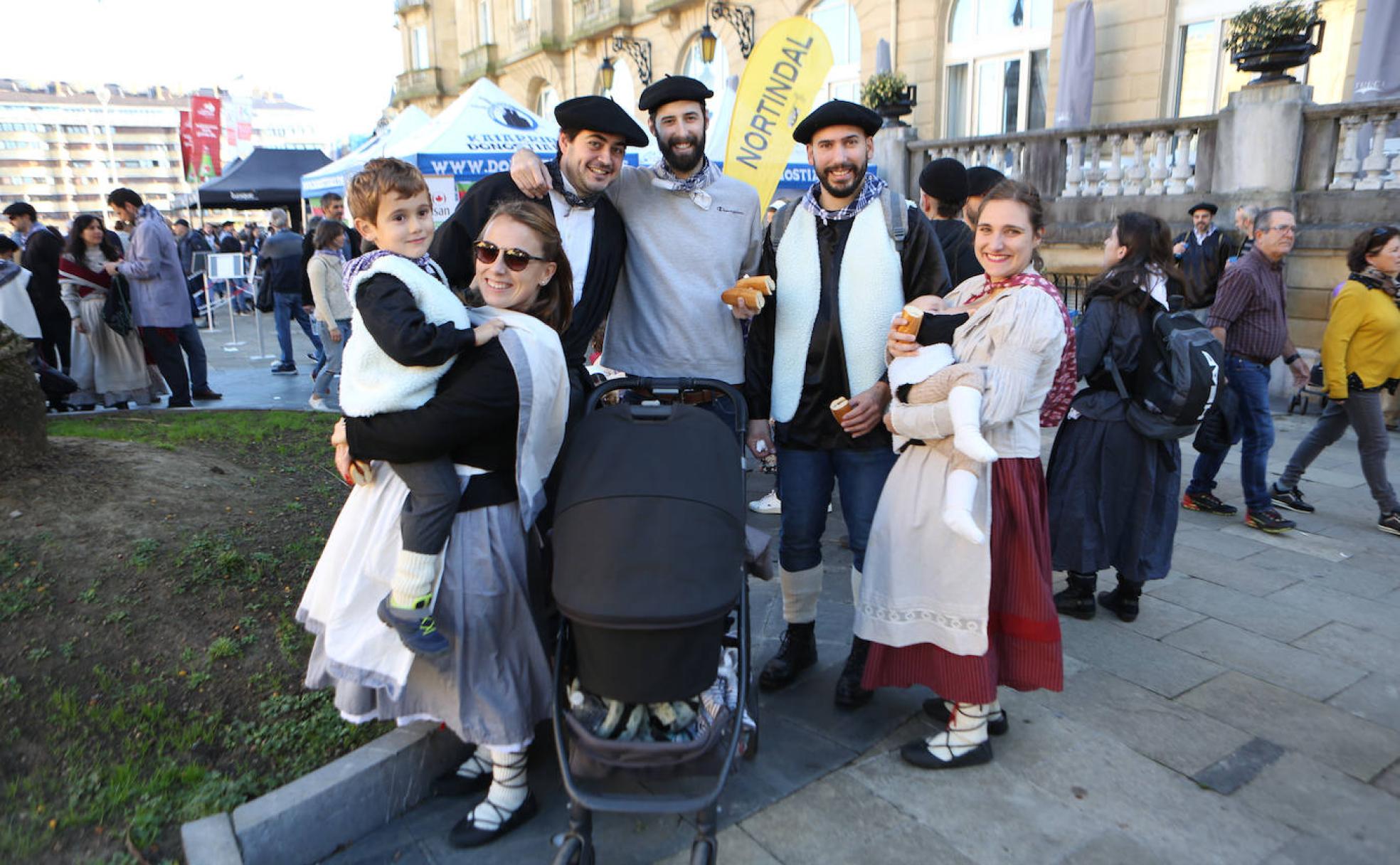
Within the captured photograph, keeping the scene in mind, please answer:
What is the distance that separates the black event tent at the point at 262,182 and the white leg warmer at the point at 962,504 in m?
19.0

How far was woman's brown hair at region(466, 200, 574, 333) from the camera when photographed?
255 cm

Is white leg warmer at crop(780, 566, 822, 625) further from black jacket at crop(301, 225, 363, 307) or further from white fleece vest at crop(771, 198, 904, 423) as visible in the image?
black jacket at crop(301, 225, 363, 307)

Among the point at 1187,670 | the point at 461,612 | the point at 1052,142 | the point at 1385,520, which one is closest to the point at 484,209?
the point at 461,612

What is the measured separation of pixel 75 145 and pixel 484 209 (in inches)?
6904

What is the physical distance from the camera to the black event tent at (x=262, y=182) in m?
18.2

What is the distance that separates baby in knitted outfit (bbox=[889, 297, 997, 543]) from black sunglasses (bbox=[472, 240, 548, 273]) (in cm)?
123

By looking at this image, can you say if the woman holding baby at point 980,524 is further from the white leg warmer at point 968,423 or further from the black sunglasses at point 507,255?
the black sunglasses at point 507,255

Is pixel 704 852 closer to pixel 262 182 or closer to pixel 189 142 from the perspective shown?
pixel 262 182


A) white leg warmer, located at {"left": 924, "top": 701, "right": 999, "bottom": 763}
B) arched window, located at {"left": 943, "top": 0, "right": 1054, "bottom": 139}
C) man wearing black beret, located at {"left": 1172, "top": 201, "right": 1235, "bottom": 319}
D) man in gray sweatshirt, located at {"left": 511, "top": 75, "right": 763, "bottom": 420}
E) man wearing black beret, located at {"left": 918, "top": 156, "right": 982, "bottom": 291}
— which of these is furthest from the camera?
arched window, located at {"left": 943, "top": 0, "right": 1054, "bottom": 139}

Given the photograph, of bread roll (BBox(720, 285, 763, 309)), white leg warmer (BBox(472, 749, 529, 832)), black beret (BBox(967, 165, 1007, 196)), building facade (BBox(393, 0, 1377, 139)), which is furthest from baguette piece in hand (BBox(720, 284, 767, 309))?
building facade (BBox(393, 0, 1377, 139))

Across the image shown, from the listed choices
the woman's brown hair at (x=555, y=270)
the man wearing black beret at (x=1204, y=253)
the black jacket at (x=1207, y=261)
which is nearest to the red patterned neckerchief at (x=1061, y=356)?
the woman's brown hair at (x=555, y=270)

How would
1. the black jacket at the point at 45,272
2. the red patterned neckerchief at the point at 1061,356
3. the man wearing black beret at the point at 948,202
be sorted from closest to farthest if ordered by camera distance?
the red patterned neckerchief at the point at 1061,356 < the man wearing black beret at the point at 948,202 < the black jacket at the point at 45,272

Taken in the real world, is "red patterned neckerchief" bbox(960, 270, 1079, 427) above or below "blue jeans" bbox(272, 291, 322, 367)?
above

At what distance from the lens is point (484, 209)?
3.04m
